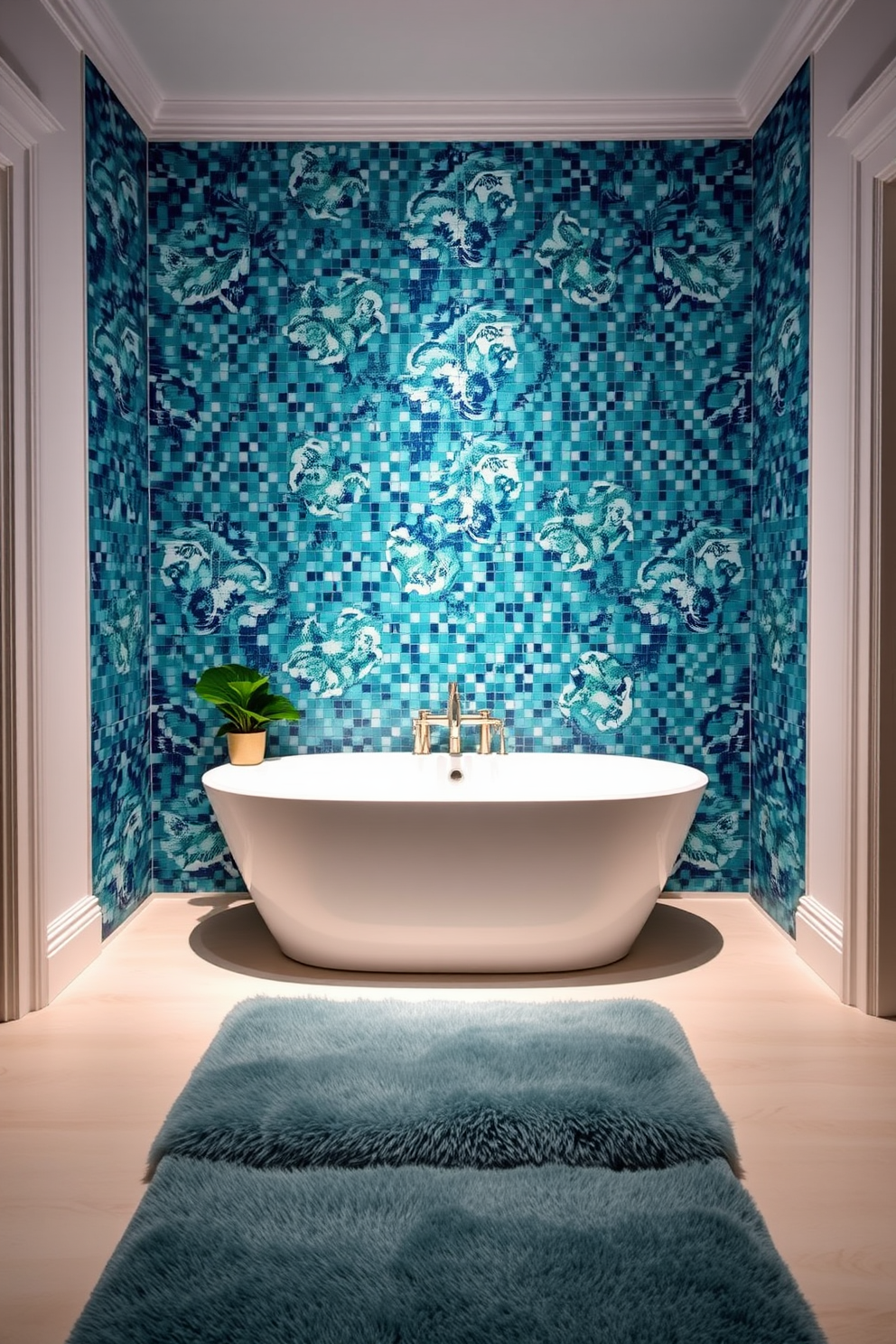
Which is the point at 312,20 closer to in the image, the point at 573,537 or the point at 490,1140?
the point at 573,537

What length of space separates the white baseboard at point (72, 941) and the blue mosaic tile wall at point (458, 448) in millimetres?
703

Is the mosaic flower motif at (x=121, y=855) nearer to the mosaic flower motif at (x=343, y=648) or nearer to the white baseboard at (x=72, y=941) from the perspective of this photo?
the white baseboard at (x=72, y=941)

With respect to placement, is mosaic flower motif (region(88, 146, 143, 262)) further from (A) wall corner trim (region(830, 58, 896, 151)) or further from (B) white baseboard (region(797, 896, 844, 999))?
(B) white baseboard (region(797, 896, 844, 999))

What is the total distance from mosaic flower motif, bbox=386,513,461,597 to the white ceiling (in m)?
1.49

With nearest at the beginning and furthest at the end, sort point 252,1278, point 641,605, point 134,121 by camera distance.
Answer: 1. point 252,1278
2. point 134,121
3. point 641,605

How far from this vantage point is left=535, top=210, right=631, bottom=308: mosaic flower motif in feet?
12.4

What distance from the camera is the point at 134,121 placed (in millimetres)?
→ 3627

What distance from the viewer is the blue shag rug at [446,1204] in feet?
5.09

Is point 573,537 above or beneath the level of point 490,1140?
above

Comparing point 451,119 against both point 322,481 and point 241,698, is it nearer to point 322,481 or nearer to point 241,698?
point 322,481

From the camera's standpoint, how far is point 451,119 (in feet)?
12.2

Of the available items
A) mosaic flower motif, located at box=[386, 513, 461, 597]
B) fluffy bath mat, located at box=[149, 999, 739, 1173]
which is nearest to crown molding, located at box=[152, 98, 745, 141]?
mosaic flower motif, located at box=[386, 513, 461, 597]

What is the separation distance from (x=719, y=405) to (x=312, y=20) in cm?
185

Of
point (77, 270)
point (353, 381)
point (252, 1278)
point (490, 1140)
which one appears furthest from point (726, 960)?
point (77, 270)
